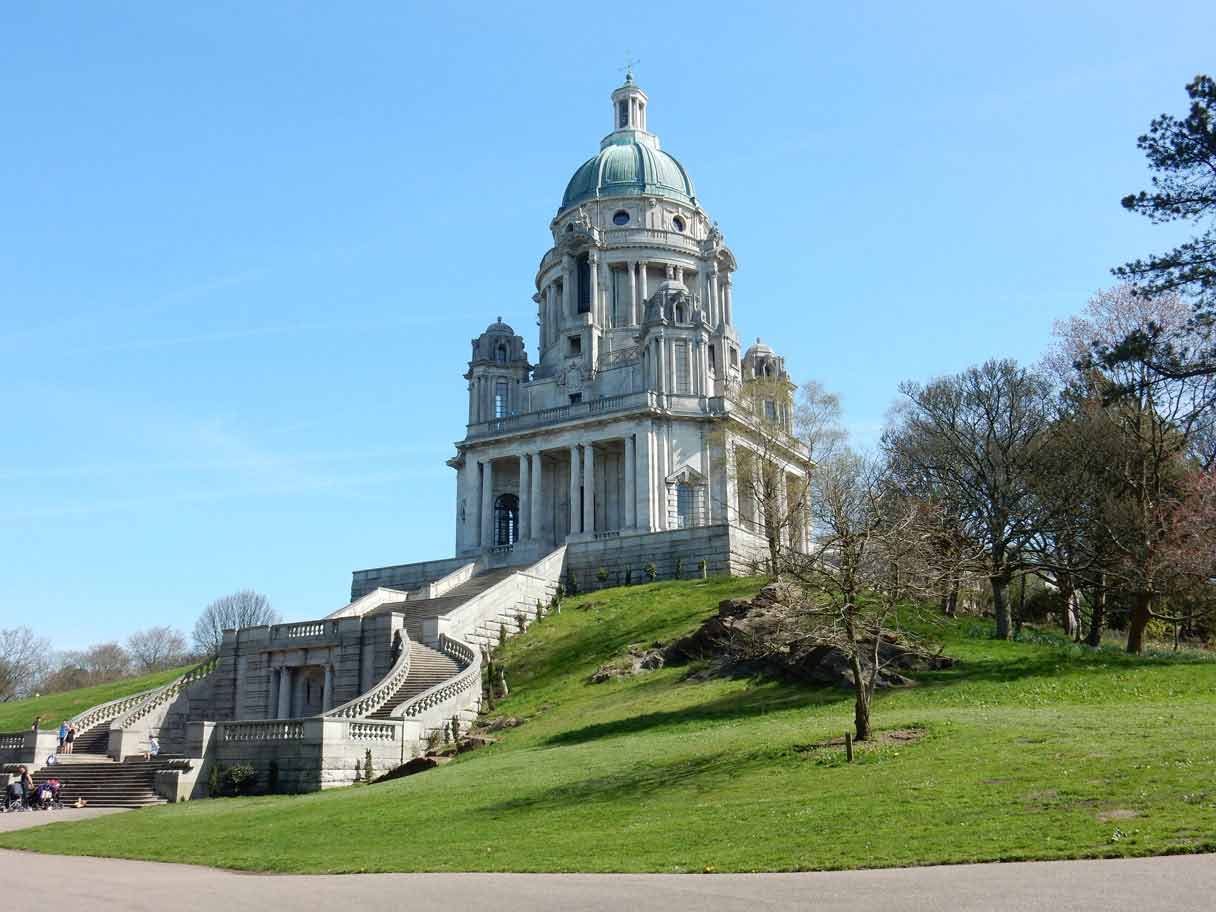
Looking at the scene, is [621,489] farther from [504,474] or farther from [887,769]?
[887,769]

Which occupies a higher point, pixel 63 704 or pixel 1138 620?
pixel 1138 620

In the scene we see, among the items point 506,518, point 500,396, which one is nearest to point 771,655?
point 506,518

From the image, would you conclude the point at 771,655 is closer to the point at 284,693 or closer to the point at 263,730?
the point at 263,730

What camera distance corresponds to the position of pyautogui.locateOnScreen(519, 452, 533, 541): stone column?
226 feet

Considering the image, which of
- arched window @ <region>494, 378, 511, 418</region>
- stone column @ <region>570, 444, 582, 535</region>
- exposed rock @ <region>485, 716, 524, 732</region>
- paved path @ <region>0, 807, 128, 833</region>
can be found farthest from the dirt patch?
arched window @ <region>494, 378, 511, 418</region>

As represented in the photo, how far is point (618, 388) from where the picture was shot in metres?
73.9

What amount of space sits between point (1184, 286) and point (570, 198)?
62357 mm

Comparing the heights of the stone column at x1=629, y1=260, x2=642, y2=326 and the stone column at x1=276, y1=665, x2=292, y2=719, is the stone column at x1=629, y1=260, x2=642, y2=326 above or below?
above

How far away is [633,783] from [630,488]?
42339 millimetres

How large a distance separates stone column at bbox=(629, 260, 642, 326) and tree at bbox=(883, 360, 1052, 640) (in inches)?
1137

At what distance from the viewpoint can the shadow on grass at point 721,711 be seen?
3141cm

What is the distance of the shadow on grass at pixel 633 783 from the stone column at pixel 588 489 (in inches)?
1597

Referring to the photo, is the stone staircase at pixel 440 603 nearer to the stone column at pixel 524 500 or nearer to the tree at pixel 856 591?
the stone column at pixel 524 500

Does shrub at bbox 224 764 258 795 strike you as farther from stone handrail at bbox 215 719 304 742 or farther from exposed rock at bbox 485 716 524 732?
exposed rock at bbox 485 716 524 732
